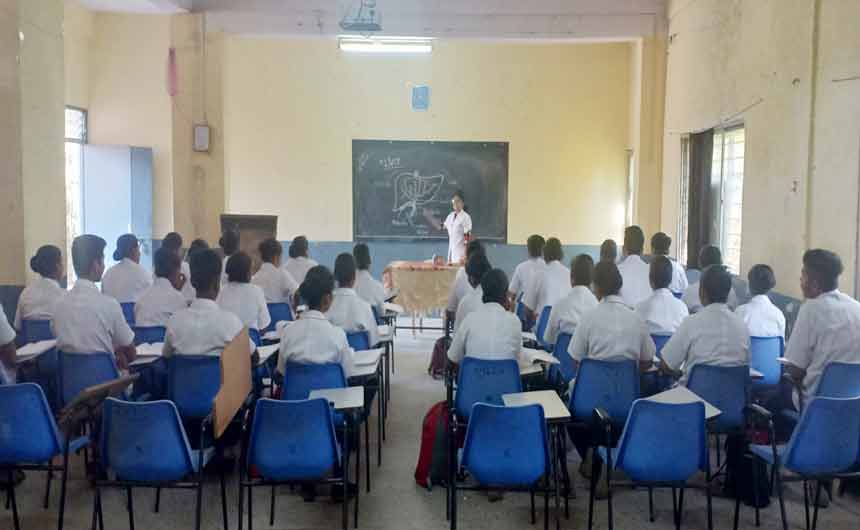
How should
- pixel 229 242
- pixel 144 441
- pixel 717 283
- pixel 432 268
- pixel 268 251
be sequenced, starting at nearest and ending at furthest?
1. pixel 144 441
2. pixel 717 283
3. pixel 268 251
4. pixel 229 242
5. pixel 432 268

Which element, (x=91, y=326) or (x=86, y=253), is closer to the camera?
(x=91, y=326)

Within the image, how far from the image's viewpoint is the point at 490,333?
4.17 m

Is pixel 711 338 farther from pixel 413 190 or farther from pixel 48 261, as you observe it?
pixel 413 190

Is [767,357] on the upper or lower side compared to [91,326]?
lower

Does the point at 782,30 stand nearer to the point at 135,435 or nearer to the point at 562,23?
the point at 562,23

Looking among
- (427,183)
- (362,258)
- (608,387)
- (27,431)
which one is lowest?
(27,431)

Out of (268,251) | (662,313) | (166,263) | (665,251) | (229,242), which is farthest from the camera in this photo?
(229,242)

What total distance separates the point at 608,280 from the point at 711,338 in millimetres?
602

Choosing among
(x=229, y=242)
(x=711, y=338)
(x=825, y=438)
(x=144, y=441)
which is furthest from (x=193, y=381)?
(x=229, y=242)

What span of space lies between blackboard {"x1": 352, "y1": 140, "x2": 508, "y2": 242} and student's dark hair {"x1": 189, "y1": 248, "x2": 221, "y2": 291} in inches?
291

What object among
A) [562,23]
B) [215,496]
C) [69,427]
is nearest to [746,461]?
[215,496]

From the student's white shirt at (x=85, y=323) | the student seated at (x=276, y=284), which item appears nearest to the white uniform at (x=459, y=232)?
the student seated at (x=276, y=284)

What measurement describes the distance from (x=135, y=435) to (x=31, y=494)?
146 cm

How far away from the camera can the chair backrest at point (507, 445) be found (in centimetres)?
333
